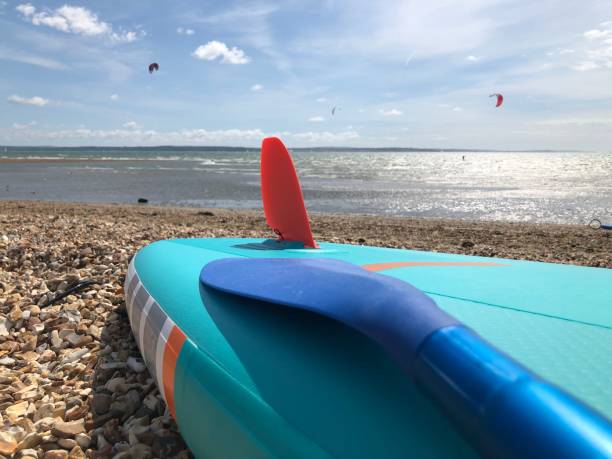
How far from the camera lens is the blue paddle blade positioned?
1.05 metres

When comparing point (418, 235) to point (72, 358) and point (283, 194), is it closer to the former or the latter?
point (283, 194)

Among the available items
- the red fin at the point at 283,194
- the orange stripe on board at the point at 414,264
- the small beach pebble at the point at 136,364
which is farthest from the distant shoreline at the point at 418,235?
the orange stripe on board at the point at 414,264

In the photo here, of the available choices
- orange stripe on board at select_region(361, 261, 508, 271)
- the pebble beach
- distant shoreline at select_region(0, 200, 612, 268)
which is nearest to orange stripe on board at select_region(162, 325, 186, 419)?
the pebble beach

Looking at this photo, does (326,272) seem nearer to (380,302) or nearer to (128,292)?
(380,302)

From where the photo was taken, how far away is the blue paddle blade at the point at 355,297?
1051 millimetres

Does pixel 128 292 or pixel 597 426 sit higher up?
pixel 597 426

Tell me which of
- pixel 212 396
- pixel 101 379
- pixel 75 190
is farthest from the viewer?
pixel 75 190

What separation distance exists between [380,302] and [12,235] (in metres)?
5.64

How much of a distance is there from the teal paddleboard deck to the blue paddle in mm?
133

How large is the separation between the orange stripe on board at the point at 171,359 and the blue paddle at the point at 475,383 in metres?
0.70

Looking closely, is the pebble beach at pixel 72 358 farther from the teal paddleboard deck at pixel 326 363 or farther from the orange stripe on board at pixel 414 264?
the orange stripe on board at pixel 414 264

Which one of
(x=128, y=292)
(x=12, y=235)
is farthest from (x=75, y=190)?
(x=128, y=292)

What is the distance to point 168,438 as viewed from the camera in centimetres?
182

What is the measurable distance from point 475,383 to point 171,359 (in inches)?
48.7
